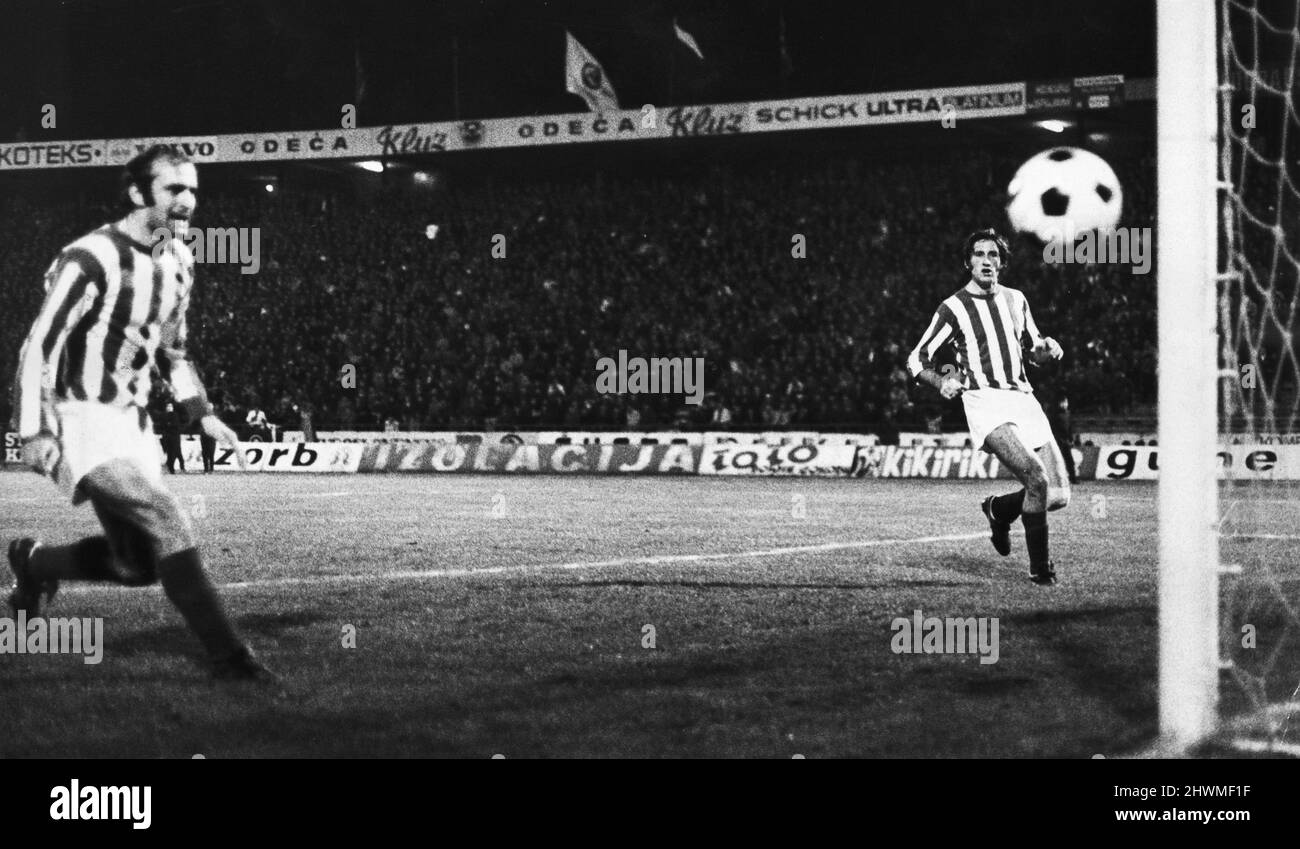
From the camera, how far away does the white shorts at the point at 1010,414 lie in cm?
743

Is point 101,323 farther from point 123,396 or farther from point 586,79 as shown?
point 586,79

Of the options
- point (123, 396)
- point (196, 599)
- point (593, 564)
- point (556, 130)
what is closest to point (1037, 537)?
point (593, 564)

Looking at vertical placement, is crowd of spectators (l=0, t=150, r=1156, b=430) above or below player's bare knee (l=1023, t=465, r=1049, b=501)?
above

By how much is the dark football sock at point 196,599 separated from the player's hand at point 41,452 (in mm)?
475

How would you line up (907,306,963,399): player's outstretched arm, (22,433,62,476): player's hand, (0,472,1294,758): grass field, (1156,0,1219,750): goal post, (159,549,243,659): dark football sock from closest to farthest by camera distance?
(1156,0,1219,750): goal post → (0,472,1294,758): grass field → (22,433,62,476): player's hand → (159,549,243,659): dark football sock → (907,306,963,399): player's outstretched arm

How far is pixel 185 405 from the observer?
15.7 feet

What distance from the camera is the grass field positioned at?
382cm

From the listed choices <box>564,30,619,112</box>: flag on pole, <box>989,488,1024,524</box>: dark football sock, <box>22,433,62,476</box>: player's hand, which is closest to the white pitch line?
<box>989,488,1024,524</box>: dark football sock

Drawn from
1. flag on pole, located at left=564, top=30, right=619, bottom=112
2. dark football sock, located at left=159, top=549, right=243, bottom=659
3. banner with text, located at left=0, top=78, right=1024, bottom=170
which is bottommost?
dark football sock, located at left=159, top=549, right=243, bottom=659

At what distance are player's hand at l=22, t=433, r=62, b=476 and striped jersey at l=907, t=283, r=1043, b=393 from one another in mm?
4617

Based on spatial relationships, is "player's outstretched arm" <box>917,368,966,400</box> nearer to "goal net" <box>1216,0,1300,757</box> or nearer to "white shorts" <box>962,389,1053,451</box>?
"white shorts" <box>962,389,1053,451</box>

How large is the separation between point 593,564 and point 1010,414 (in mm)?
2579

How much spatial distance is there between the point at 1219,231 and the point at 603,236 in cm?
2170
